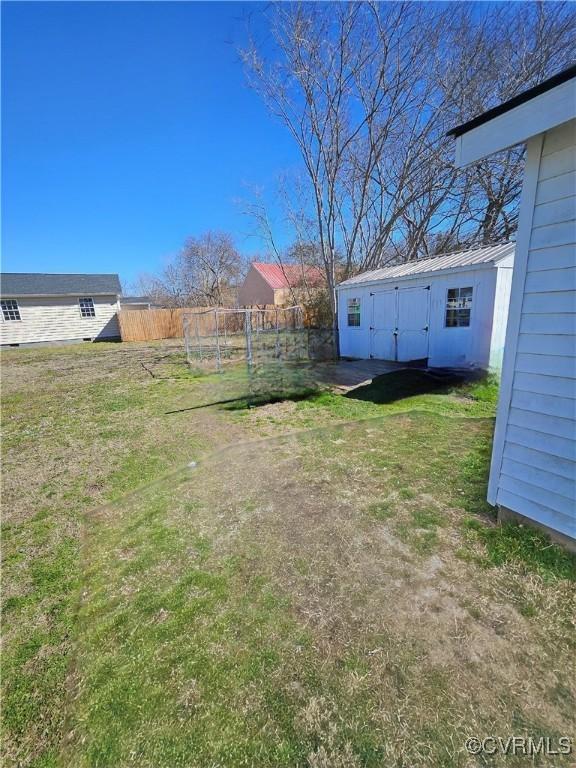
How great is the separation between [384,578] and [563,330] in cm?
192

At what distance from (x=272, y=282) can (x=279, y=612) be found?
77.2 feet

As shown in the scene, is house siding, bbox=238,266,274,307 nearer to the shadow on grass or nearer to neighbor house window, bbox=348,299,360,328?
neighbor house window, bbox=348,299,360,328

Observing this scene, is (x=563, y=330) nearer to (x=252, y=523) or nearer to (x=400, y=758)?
(x=400, y=758)

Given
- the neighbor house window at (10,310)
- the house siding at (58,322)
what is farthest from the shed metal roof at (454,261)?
the neighbor house window at (10,310)

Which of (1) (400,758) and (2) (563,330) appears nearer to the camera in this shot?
(1) (400,758)

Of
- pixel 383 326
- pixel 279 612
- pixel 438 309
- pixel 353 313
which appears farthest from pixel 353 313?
pixel 279 612

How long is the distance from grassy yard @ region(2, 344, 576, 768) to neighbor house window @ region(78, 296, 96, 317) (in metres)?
17.7

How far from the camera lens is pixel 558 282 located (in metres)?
1.97

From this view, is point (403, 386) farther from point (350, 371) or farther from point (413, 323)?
point (413, 323)

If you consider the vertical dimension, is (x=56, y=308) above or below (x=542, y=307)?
above

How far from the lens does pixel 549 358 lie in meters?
2.06

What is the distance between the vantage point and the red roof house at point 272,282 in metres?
19.6

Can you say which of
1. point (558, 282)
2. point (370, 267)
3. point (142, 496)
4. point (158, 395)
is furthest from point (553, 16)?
point (142, 496)

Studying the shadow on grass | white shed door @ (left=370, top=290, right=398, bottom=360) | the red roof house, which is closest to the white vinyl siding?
the shadow on grass
